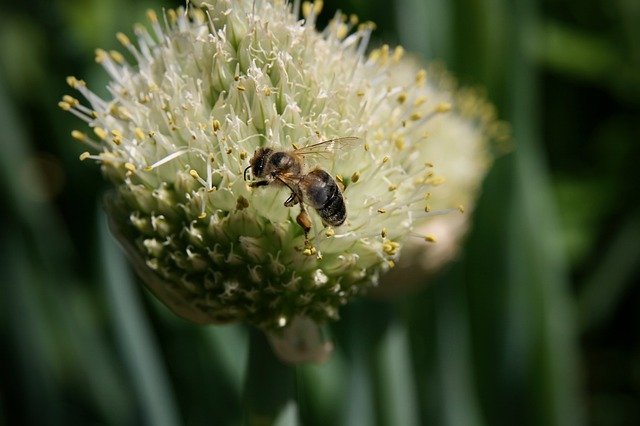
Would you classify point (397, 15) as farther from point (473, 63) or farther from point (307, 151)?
point (307, 151)

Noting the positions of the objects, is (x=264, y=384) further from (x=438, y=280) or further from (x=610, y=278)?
(x=610, y=278)

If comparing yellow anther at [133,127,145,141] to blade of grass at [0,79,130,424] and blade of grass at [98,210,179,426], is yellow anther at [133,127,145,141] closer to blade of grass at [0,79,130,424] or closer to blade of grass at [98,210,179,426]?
blade of grass at [98,210,179,426]

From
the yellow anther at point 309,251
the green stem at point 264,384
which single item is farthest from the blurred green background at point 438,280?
the yellow anther at point 309,251

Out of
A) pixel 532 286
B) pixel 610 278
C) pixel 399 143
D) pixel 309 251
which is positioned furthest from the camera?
pixel 610 278

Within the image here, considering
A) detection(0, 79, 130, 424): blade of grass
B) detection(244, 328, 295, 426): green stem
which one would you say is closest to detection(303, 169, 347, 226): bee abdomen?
detection(244, 328, 295, 426): green stem

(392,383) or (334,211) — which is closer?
(334,211)

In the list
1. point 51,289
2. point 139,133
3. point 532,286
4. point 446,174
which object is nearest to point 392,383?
point 446,174
